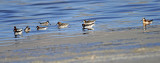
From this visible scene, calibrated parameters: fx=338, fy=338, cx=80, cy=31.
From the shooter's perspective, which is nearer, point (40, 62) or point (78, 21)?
point (40, 62)

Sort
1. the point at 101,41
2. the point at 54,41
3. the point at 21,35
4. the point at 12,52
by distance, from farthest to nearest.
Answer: the point at 21,35
the point at 54,41
the point at 101,41
the point at 12,52

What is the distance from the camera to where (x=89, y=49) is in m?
12.1

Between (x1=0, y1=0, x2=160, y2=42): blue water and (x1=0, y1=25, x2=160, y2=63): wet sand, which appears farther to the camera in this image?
(x1=0, y1=0, x2=160, y2=42): blue water

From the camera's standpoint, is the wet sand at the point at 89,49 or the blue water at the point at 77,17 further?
the blue water at the point at 77,17

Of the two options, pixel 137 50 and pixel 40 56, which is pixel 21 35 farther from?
pixel 137 50

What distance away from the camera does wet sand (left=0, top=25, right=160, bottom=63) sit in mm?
10602

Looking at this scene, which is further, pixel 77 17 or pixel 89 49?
pixel 77 17

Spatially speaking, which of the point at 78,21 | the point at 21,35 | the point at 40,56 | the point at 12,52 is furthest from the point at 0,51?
the point at 78,21

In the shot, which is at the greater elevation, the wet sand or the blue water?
the blue water

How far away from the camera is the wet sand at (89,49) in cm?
1060

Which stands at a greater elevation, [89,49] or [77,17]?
[77,17]

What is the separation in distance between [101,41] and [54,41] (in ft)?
7.08

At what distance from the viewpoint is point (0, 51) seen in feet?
42.9

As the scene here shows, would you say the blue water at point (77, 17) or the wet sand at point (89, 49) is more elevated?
the blue water at point (77, 17)
